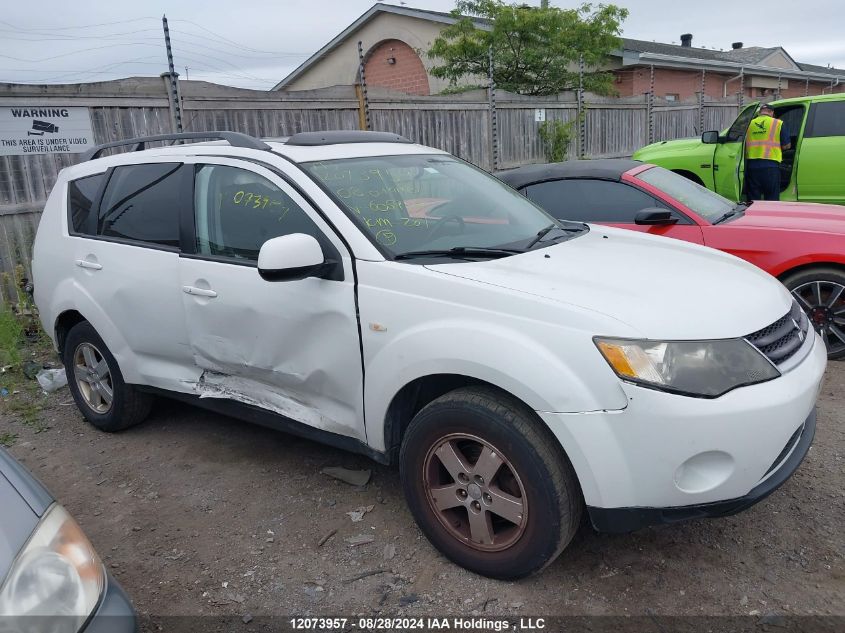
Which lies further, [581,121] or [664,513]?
[581,121]

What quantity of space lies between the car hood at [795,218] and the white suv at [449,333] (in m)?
2.06

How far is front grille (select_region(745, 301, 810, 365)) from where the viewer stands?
8.58ft

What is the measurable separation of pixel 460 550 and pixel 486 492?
33 cm

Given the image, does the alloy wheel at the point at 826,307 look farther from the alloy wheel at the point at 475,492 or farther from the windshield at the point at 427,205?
the alloy wheel at the point at 475,492

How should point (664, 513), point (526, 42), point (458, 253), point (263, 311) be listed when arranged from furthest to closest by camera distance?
point (526, 42), point (263, 311), point (458, 253), point (664, 513)

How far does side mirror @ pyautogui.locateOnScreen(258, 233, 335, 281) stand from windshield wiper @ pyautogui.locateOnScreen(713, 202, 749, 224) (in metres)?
3.68

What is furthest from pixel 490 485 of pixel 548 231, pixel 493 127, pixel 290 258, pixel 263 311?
pixel 493 127

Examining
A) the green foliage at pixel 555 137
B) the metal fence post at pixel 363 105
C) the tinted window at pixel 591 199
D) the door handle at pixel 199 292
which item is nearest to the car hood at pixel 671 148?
the green foliage at pixel 555 137

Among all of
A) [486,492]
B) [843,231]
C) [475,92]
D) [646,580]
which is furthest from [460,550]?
[475,92]

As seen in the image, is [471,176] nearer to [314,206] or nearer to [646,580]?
[314,206]

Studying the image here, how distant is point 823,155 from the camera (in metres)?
8.34

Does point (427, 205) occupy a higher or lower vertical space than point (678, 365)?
higher

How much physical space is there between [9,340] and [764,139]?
26.8 ft

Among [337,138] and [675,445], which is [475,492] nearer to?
[675,445]
